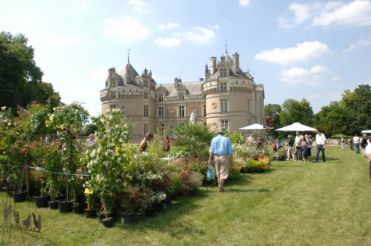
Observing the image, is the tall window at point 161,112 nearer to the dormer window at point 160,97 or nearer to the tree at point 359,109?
the dormer window at point 160,97

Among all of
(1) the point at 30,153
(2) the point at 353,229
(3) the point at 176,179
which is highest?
(1) the point at 30,153

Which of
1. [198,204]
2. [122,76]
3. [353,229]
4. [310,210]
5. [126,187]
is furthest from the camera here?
[122,76]

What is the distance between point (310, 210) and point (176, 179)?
118 inches

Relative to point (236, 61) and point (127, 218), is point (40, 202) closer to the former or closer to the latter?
point (127, 218)

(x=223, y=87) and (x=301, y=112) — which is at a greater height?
(x=223, y=87)

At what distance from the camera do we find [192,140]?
10883 mm

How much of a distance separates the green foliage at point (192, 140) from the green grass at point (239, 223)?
2.48 metres

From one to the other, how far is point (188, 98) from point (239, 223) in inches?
1835

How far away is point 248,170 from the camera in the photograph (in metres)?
12.6

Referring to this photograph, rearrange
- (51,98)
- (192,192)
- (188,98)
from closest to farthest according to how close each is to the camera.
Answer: (192,192) → (51,98) → (188,98)

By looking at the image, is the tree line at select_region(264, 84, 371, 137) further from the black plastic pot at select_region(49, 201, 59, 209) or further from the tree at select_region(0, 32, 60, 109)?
the black plastic pot at select_region(49, 201, 59, 209)

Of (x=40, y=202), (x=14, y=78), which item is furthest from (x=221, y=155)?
(x=14, y=78)

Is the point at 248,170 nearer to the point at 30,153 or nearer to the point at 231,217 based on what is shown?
the point at 231,217

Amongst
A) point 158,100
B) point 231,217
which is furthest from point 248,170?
point 158,100
